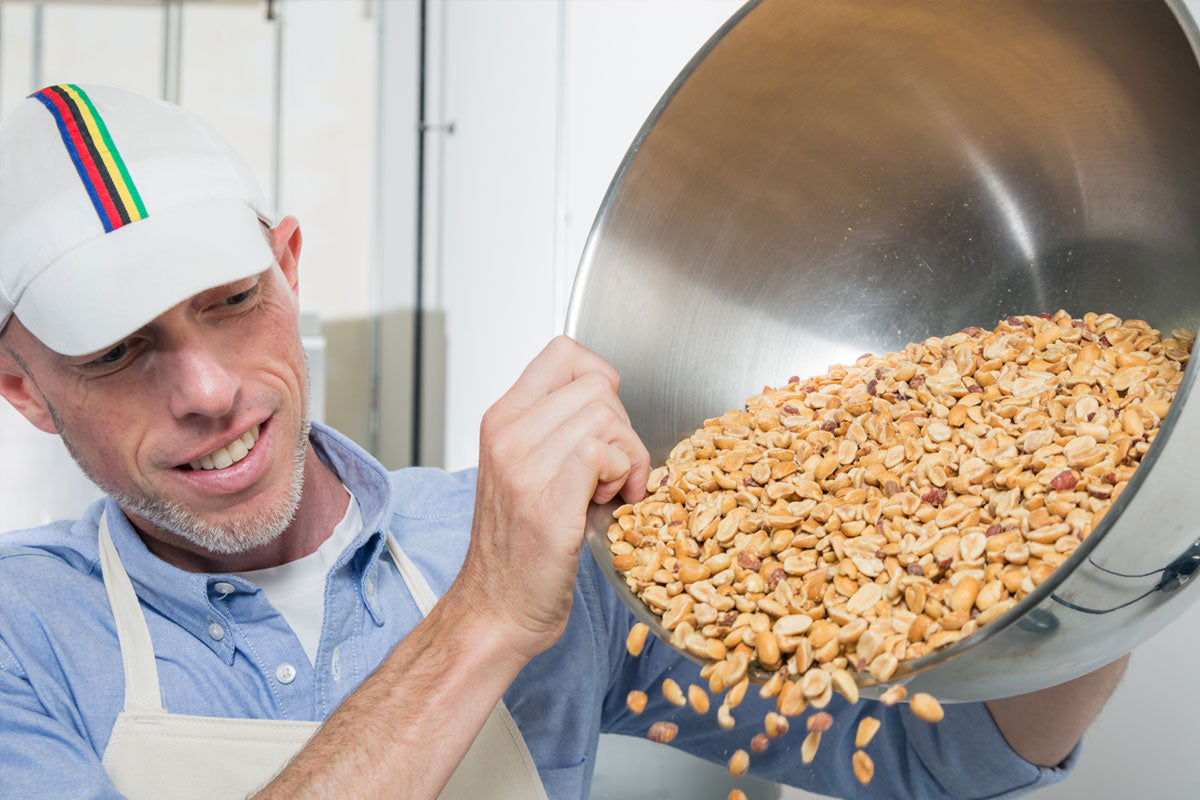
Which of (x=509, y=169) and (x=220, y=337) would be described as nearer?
(x=220, y=337)

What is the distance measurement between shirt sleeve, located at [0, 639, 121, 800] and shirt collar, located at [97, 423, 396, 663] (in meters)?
0.11

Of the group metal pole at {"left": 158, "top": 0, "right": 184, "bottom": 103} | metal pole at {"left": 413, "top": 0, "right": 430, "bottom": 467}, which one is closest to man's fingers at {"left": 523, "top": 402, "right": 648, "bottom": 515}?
metal pole at {"left": 413, "top": 0, "right": 430, "bottom": 467}

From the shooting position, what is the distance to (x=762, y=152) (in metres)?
0.76

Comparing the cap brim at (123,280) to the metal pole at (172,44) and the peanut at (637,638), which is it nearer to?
the peanut at (637,638)

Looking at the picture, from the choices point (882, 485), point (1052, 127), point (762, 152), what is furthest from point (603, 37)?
point (882, 485)

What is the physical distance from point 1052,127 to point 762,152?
0.62 ft

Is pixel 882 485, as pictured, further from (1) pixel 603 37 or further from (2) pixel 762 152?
(1) pixel 603 37

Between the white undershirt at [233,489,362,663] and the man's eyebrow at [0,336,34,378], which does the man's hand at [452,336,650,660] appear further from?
the man's eyebrow at [0,336,34,378]

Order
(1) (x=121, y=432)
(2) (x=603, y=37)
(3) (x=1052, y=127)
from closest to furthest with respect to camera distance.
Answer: (3) (x=1052, y=127) → (1) (x=121, y=432) → (2) (x=603, y=37)

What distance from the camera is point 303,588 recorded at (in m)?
0.94

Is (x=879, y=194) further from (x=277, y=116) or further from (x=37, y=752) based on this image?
(x=277, y=116)

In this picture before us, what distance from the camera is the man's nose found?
78 centimetres

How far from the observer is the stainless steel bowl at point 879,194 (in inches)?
24.9

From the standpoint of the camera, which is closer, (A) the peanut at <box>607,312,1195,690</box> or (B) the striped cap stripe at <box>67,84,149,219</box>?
(A) the peanut at <box>607,312,1195,690</box>
